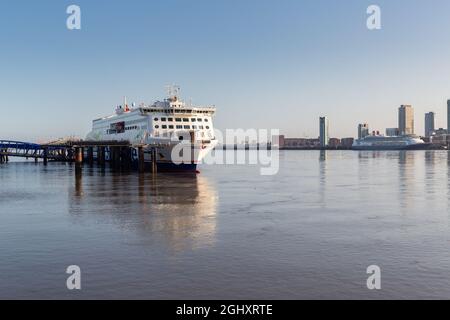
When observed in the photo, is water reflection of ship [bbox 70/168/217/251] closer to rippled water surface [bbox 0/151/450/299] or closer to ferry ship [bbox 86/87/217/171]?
rippled water surface [bbox 0/151/450/299]

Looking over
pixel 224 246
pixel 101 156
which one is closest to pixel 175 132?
pixel 101 156

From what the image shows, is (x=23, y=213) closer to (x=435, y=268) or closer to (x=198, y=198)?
(x=198, y=198)

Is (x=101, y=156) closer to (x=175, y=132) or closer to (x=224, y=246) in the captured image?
(x=175, y=132)

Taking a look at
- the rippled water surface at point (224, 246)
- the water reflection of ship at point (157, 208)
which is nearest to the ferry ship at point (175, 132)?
the water reflection of ship at point (157, 208)

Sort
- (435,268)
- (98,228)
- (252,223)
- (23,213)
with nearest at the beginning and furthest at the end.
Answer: (435,268) → (98,228) → (252,223) → (23,213)

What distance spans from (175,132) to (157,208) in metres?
36.9

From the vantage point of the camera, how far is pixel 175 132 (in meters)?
71.2

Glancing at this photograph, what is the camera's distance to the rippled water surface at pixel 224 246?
1619 cm

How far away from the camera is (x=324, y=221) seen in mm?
29188

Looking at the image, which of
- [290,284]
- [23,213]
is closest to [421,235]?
[290,284]

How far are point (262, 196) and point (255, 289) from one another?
28043mm

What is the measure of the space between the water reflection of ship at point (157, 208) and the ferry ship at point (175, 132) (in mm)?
13613

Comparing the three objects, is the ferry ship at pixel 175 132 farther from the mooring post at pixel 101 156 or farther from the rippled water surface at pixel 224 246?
the rippled water surface at pixel 224 246

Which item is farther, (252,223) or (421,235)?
(252,223)
